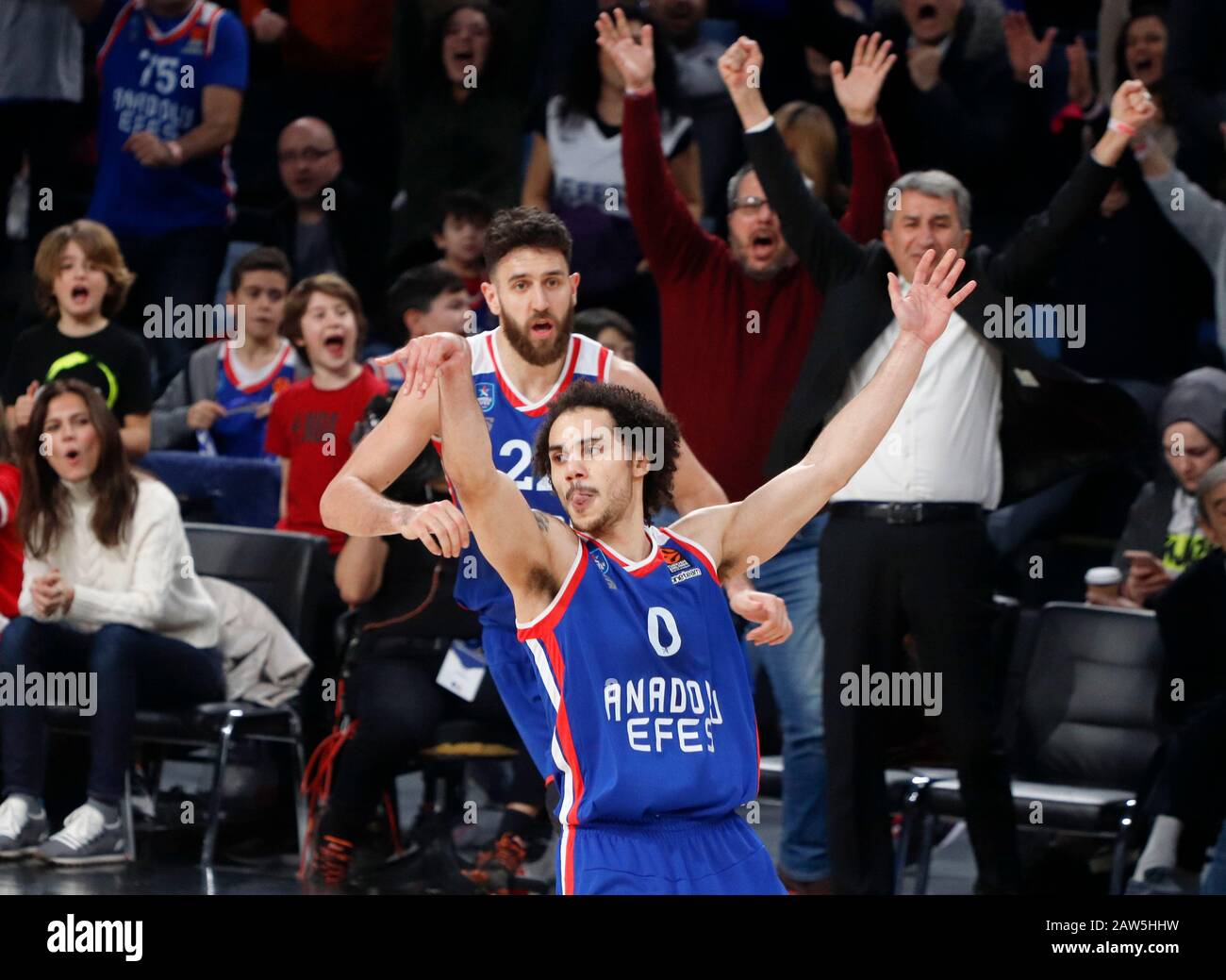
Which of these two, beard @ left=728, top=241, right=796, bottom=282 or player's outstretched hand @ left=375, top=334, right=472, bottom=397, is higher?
beard @ left=728, top=241, right=796, bottom=282

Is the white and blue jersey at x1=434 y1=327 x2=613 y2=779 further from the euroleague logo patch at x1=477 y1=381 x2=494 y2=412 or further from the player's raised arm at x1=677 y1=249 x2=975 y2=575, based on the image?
the player's raised arm at x1=677 y1=249 x2=975 y2=575

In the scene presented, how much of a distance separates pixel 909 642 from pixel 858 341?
1.12 metres

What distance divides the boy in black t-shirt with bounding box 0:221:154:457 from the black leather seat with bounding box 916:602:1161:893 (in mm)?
3320

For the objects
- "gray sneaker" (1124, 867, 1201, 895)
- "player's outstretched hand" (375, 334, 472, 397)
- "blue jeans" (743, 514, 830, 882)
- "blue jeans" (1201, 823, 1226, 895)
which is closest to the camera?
"player's outstretched hand" (375, 334, 472, 397)

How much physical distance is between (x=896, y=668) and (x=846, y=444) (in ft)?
5.93

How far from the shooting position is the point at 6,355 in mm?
9328

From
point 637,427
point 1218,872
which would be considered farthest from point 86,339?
point 1218,872

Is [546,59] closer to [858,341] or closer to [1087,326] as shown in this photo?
[1087,326]

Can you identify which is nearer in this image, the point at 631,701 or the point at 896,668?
the point at 631,701

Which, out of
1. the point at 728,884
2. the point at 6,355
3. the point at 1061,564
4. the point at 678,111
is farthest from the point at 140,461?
the point at 728,884

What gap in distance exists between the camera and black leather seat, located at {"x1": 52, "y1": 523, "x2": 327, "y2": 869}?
270 inches

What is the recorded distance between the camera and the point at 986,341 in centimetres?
634

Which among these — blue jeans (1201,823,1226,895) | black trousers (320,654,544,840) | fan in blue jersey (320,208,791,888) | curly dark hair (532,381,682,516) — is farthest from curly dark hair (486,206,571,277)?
blue jeans (1201,823,1226,895)

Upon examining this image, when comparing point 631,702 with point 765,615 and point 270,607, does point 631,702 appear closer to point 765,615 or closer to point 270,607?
point 765,615
